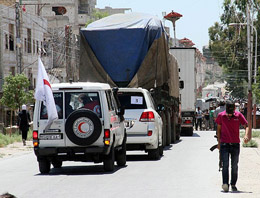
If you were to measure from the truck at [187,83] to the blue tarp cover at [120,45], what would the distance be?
551 inches

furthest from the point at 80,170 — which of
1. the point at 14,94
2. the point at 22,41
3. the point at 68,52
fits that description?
the point at 68,52

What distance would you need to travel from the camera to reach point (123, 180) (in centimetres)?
1509

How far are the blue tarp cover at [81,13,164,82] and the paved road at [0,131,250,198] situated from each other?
3.15 m

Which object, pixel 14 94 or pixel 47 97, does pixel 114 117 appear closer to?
pixel 47 97

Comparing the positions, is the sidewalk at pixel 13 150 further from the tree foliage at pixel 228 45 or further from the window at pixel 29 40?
the tree foliage at pixel 228 45

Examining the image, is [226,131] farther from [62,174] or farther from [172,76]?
[172,76]

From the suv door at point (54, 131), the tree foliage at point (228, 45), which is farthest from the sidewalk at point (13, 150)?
the tree foliage at point (228, 45)

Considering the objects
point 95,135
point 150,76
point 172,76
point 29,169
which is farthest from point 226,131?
point 172,76

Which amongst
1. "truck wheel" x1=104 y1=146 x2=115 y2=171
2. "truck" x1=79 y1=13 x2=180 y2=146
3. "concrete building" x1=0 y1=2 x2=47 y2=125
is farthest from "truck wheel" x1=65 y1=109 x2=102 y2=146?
"concrete building" x1=0 y1=2 x2=47 y2=125

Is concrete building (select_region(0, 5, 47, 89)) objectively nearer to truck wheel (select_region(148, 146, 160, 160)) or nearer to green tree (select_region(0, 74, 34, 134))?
green tree (select_region(0, 74, 34, 134))

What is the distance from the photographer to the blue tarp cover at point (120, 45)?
76.2ft

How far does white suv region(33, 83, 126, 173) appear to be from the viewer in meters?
16.3

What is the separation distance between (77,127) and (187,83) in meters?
22.8

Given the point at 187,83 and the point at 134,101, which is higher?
the point at 187,83
